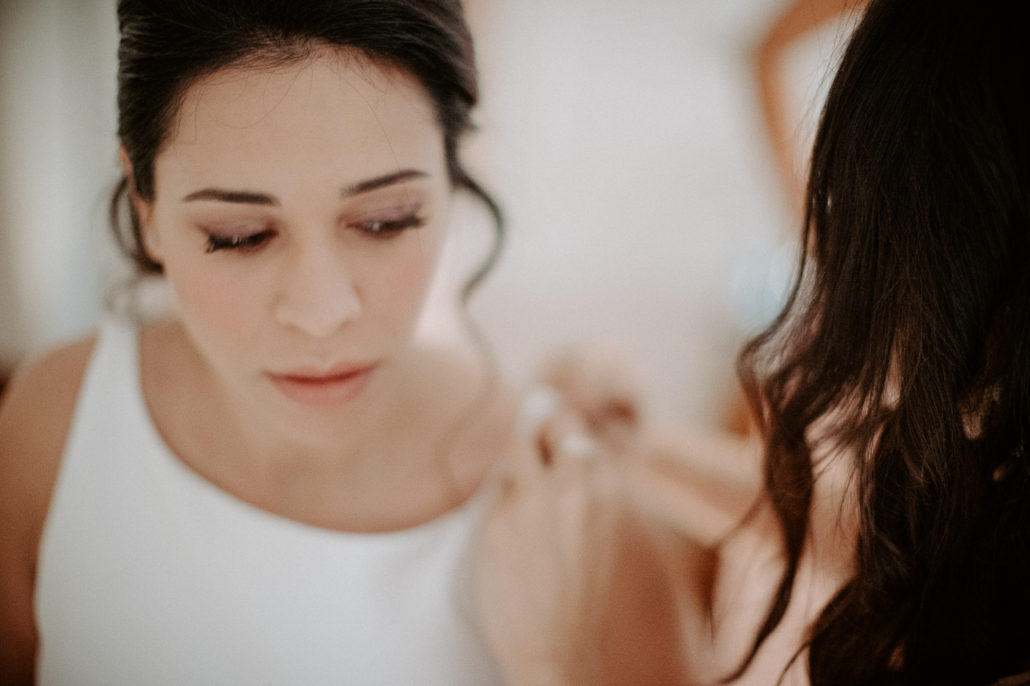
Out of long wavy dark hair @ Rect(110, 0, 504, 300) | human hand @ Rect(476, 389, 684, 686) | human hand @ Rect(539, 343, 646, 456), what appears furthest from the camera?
human hand @ Rect(539, 343, 646, 456)

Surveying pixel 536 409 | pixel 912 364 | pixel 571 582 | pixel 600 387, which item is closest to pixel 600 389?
pixel 600 387

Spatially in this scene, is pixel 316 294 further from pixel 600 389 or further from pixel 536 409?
pixel 600 389

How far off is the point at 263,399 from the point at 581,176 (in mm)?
491

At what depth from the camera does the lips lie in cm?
46

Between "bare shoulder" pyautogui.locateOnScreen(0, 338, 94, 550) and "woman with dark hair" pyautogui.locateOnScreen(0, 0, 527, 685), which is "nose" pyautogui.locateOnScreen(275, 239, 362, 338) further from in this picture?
"bare shoulder" pyautogui.locateOnScreen(0, 338, 94, 550)

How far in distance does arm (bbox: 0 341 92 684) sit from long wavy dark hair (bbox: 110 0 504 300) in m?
0.20

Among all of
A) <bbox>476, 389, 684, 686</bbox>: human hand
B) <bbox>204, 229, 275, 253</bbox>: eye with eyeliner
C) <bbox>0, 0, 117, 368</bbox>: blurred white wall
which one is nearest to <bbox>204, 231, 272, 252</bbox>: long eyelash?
<bbox>204, 229, 275, 253</bbox>: eye with eyeliner

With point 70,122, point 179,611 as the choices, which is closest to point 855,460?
point 179,611

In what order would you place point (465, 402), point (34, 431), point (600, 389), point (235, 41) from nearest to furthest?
point (235, 41)
point (34, 431)
point (465, 402)
point (600, 389)

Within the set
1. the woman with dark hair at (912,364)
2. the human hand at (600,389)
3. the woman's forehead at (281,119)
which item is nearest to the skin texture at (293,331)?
the woman's forehead at (281,119)

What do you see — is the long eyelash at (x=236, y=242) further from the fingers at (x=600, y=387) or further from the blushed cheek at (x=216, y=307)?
the fingers at (x=600, y=387)

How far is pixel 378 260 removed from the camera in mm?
434

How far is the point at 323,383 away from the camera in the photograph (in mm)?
469

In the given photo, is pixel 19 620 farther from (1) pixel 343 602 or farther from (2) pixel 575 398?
(2) pixel 575 398
